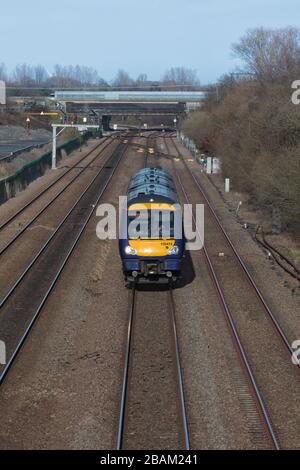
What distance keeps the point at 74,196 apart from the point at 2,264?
14.7 metres

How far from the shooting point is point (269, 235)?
24.4 meters

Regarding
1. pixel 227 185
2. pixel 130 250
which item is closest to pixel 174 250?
pixel 130 250

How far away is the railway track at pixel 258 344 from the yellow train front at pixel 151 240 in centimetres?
156

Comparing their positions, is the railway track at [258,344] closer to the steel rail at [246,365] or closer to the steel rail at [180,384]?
the steel rail at [246,365]

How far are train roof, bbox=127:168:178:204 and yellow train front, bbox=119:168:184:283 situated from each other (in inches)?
1.2

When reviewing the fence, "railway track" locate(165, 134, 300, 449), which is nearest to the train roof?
"railway track" locate(165, 134, 300, 449)

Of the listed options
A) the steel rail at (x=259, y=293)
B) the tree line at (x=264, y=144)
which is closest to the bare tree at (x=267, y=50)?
the tree line at (x=264, y=144)

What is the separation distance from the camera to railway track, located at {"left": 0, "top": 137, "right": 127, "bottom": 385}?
13.3 metres

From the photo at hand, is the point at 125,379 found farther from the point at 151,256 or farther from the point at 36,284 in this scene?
the point at 36,284

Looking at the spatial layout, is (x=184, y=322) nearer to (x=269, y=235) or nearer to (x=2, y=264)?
(x=2, y=264)

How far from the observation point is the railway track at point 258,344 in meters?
9.88

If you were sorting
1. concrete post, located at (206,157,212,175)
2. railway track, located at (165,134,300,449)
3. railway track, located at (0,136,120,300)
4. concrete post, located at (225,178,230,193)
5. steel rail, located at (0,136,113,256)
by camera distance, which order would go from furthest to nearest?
1. concrete post, located at (206,157,212,175)
2. concrete post, located at (225,178,230,193)
3. steel rail, located at (0,136,113,256)
4. railway track, located at (0,136,120,300)
5. railway track, located at (165,134,300,449)

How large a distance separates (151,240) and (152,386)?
537 cm

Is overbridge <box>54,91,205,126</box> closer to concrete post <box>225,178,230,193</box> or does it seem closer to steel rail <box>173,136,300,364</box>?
concrete post <box>225,178,230,193</box>
